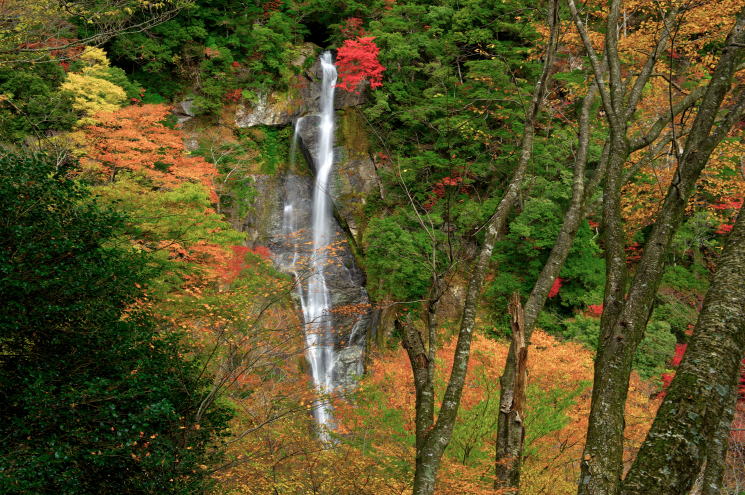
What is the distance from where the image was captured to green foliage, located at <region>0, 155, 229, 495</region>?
5.02m

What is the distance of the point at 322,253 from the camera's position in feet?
67.1

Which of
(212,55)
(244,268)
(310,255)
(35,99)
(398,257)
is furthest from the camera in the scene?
(212,55)

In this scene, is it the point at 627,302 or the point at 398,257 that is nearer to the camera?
the point at 627,302

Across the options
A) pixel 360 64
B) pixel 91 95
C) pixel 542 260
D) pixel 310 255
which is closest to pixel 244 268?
pixel 310 255

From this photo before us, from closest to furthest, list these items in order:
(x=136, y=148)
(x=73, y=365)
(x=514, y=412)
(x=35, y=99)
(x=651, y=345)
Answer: (x=514, y=412) → (x=73, y=365) → (x=651, y=345) → (x=136, y=148) → (x=35, y=99)

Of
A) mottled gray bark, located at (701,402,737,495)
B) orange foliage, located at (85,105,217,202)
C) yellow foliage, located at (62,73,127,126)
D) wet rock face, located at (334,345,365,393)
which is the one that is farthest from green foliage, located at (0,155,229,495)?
wet rock face, located at (334,345,365,393)

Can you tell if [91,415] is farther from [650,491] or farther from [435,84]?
[435,84]

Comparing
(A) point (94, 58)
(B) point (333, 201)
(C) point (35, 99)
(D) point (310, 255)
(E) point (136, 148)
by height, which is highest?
(A) point (94, 58)

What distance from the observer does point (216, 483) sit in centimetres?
717

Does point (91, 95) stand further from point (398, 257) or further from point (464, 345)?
point (464, 345)

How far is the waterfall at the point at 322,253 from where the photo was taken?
17.8 m

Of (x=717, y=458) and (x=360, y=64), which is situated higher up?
(x=360, y=64)

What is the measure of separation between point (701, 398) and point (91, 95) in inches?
736

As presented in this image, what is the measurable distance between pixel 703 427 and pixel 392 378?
10.2m
